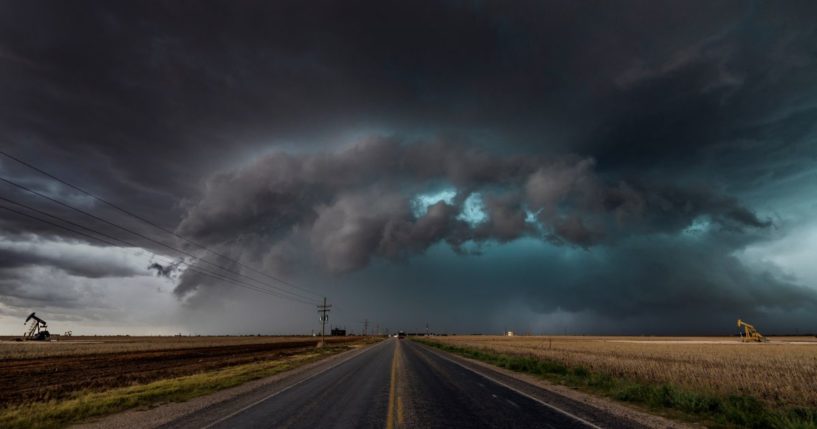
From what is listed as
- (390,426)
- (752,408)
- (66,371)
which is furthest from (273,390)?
(66,371)

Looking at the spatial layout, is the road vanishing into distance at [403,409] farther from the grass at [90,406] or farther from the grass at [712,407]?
the grass at [90,406]

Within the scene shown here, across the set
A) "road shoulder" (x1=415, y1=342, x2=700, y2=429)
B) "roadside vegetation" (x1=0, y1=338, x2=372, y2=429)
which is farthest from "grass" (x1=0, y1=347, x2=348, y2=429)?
"road shoulder" (x1=415, y1=342, x2=700, y2=429)

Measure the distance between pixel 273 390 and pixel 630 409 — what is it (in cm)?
1413

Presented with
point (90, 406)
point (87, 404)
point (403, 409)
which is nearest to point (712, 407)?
point (403, 409)

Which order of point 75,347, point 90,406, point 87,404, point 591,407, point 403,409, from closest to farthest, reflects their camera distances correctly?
1. point 403,409
2. point 591,407
3. point 90,406
4. point 87,404
5. point 75,347

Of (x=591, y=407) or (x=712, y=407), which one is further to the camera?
(x=591, y=407)

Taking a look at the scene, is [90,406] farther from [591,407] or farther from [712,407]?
[712,407]

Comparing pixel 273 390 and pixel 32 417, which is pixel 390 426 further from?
pixel 32 417

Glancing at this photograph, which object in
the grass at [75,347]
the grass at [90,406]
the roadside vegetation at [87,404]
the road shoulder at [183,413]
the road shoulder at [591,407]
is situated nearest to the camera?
the road shoulder at [591,407]

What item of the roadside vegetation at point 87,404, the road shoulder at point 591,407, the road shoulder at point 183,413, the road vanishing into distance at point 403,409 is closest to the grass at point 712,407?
the road shoulder at point 591,407

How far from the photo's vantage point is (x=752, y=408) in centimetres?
1386

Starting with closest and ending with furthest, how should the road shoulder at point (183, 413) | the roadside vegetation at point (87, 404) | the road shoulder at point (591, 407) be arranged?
the road shoulder at point (591, 407)
the road shoulder at point (183, 413)
the roadside vegetation at point (87, 404)

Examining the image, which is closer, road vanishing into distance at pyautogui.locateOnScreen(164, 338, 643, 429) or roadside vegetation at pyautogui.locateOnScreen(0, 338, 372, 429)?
road vanishing into distance at pyautogui.locateOnScreen(164, 338, 643, 429)

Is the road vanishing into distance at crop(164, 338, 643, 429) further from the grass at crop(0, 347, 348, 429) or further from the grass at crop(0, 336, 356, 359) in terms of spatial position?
the grass at crop(0, 336, 356, 359)
